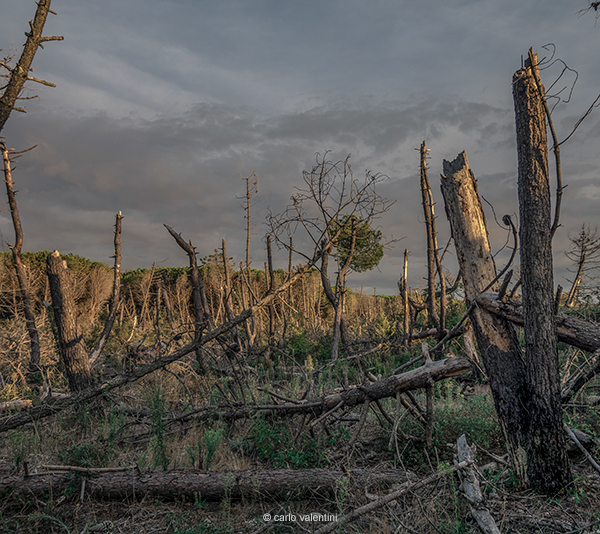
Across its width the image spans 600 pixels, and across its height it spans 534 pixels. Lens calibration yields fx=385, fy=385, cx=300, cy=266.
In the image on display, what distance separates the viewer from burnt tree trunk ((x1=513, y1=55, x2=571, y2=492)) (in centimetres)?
296

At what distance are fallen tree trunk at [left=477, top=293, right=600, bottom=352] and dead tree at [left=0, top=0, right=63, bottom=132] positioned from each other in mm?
6935

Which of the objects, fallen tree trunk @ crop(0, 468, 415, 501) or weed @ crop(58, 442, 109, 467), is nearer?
fallen tree trunk @ crop(0, 468, 415, 501)

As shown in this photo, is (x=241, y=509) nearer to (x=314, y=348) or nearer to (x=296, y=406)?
(x=296, y=406)

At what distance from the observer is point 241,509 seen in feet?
9.96

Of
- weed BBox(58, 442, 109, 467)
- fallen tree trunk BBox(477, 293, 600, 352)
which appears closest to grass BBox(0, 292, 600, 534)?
weed BBox(58, 442, 109, 467)

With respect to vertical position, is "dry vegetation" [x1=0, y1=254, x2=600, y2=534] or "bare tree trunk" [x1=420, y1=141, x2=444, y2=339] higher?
"bare tree trunk" [x1=420, y1=141, x2=444, y2=339]

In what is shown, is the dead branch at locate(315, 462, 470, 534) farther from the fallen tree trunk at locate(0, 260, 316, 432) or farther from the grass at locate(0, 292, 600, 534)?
the fallen tree trunk at locate(0, 260, 316, 432)

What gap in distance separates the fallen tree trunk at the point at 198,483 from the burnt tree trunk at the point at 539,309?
1.05 meters

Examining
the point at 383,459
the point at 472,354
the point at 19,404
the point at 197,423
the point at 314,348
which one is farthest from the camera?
the point at 314,348

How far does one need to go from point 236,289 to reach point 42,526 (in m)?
13.0

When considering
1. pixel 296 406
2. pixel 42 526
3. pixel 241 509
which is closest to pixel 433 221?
pixel 296 406

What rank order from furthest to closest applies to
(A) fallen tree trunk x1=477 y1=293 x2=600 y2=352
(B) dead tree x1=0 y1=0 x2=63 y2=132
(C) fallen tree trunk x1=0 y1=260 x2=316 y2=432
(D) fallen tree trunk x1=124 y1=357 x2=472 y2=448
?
(B) dead tree x1=0 y1=0 x2=63 y2=132 < (C) fallen tree trunk x1=0 y1=260 x2=316 y2=432 < (D) fallen tree trunk x1=124 y1=357 x2=472 y2=448 < (A) fallen tree trunk x1=477 y1=293 x2=600 y2=352

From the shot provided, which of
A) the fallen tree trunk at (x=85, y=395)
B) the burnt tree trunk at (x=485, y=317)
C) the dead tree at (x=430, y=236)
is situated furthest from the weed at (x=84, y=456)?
the dead tree at (x=430, y=236)

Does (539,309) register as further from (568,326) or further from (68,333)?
(68,333)
